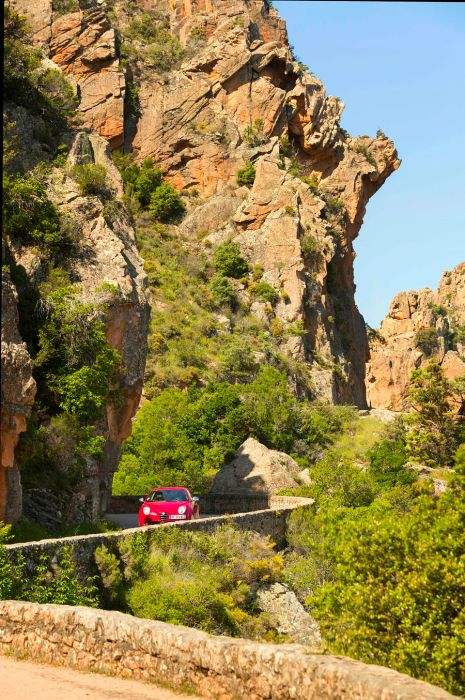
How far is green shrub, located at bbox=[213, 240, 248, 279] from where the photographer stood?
202 feet

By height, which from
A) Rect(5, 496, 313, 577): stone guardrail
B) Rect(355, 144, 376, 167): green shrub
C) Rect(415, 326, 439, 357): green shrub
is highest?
Rect(355, 144, 376, 167): green shrub

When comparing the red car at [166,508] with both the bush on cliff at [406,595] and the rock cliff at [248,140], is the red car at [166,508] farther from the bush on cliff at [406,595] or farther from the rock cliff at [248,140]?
the rock cliff at [248,140]

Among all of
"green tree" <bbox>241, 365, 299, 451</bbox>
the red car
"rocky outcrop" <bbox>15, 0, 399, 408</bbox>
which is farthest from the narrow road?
"rocky outcrop" <bbox>15, 0, 399, 408</bbox>

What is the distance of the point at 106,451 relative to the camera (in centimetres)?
2766

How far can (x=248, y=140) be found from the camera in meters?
68.1

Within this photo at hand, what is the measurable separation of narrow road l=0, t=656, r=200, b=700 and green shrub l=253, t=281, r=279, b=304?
50022 millimetres

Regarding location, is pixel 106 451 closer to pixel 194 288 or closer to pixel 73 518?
pixel 73 518

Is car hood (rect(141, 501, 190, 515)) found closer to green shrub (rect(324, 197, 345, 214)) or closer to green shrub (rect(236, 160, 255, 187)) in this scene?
green shrub (rect(236, 160, 255, 187))

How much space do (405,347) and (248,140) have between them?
131 feet

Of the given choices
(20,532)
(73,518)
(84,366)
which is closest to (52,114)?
(84,366)

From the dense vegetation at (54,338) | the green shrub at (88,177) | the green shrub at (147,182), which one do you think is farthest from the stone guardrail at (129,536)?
the green shrub at (147,182)

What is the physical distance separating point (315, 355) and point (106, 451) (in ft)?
118

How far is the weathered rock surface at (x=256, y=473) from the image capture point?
1544 inches

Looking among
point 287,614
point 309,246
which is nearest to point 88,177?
point 287,614
